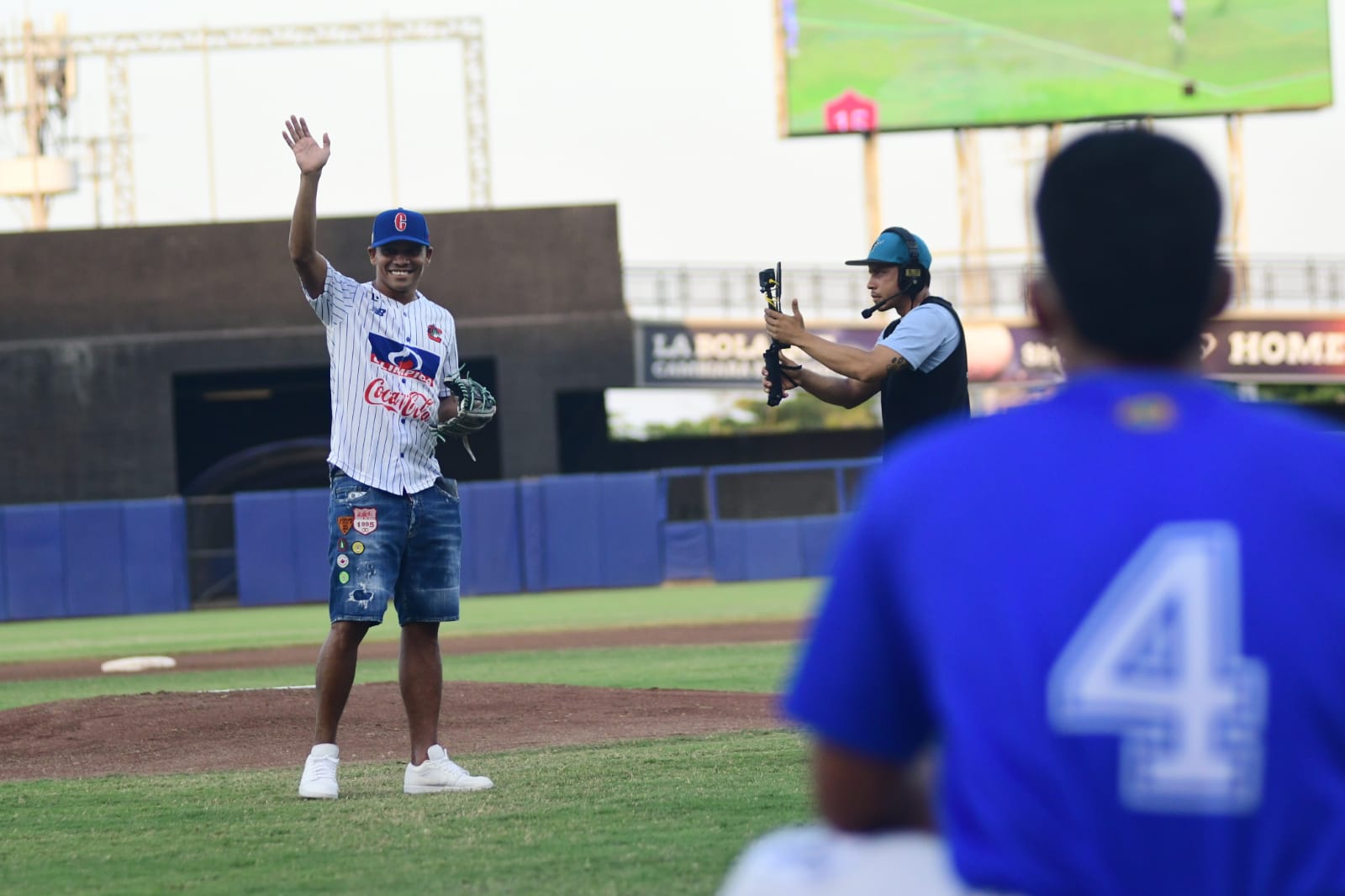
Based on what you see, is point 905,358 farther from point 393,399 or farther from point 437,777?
point 437,777

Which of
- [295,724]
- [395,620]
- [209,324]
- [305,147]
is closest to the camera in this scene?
[305,147]

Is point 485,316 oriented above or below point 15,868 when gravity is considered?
above

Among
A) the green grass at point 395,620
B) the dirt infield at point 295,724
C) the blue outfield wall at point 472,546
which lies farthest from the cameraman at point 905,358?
the blue outfield wall at point 472,546

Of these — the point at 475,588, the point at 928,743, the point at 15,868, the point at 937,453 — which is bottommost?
the point at 475,588

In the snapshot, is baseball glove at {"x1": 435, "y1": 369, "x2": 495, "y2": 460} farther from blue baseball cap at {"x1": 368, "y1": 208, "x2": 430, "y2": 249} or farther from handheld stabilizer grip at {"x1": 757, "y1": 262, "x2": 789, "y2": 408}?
handheld stabilizer grip at {"x1": 757, "y1": 262, "x2": 789, "y2": 408}

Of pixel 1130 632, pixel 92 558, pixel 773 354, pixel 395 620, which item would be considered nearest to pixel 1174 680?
pixel 1130 632

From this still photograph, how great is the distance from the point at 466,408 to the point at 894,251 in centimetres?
164

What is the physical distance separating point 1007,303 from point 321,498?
13244mm

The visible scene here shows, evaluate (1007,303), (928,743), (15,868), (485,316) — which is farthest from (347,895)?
(1007,303)

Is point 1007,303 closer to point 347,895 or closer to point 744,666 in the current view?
point 744,666

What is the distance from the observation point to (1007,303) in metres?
32.5

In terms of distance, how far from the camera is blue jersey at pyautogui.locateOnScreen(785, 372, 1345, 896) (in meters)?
1.65

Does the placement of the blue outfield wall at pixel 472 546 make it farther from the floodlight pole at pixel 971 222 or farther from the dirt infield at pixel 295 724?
the dirt infield at pixel 295 724

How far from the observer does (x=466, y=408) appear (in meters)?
6.28
